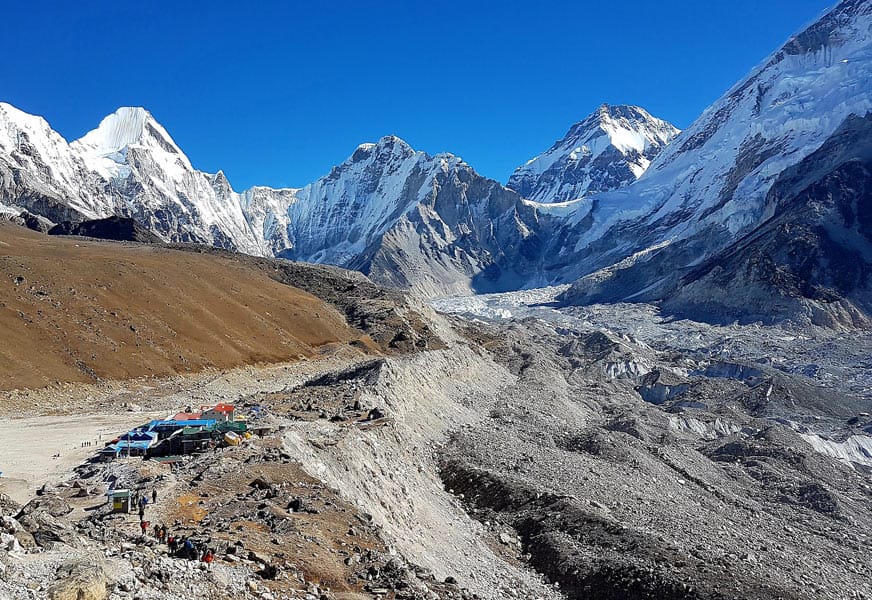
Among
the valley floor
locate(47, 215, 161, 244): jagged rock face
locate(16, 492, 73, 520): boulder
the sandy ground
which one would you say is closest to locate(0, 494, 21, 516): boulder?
the valley floor

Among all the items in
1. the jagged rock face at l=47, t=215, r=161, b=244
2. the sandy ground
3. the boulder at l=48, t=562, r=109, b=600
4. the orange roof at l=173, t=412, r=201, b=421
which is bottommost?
the sandy ground

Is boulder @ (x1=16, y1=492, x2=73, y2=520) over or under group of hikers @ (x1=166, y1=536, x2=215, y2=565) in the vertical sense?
under

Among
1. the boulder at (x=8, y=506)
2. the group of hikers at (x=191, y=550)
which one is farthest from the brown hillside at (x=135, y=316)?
the group of hikers at (x=191, y=550)

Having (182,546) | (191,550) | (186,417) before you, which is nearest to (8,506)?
(182,546)

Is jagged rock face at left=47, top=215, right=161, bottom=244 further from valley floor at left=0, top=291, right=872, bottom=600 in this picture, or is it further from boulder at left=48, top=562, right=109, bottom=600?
boulder at left=48, top=562, right=109, bottom=600

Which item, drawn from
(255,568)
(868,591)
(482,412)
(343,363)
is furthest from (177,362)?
(868,591)

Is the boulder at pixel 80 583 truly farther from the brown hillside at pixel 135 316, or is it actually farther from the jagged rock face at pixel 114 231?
the jagged rock face at pixel 114 231

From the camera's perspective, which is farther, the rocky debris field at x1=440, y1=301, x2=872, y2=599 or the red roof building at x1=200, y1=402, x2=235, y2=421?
the red roof building at x1=200, y1=402, x2=235, y2=421

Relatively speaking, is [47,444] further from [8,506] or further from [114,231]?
[114,231]
